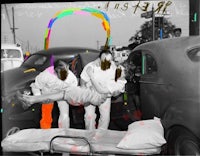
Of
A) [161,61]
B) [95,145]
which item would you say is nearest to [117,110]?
[95,145]

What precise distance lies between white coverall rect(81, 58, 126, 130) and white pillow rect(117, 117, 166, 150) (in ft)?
0.99

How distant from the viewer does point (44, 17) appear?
2.92 meters

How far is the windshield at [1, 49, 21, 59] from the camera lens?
297 cm

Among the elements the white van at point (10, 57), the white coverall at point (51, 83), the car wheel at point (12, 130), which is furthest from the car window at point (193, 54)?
the car wheel at point (12, 130)

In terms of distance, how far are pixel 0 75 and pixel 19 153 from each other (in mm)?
848

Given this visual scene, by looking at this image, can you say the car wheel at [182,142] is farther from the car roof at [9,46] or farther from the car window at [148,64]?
the car roof at [9,46]

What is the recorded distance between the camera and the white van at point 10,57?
2.97 meters

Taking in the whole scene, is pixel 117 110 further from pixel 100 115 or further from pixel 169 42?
pixel 169 42

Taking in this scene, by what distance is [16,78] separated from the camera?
2938 millimetres

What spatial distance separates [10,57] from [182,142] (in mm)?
1970

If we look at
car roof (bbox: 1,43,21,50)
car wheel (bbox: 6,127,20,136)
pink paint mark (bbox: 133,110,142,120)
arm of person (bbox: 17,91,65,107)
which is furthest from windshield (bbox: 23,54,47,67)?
pink paint mark (bbox: 133,110,142,120)

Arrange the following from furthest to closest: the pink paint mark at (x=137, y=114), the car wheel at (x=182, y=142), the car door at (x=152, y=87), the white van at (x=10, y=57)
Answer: the white van at (x=10, y=57) < the pink paint mark at (x=137, y=114) < the car door at (x=152, y=87) < the car wheel at (x=182, y=142)

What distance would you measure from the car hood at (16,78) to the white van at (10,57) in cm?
6

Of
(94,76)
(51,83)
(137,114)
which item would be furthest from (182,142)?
(51,83)
